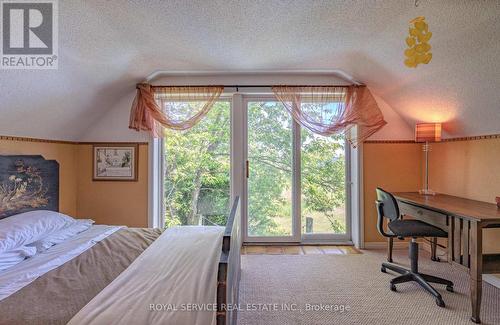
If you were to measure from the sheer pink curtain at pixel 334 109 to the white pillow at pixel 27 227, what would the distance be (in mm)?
2597

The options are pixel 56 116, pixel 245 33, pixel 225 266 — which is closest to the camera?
pixel 225 266

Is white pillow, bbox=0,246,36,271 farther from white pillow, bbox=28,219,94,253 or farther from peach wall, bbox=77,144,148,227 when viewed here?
peach wall, bbox=77,144,148,227

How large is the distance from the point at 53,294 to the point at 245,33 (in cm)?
229

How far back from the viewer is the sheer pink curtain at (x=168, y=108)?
3.08 metres

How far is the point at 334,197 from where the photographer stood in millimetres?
3453

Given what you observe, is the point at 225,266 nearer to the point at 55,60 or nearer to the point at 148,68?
the point at 55,60

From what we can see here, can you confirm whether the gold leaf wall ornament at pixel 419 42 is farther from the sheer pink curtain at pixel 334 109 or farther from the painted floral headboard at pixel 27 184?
the painted floral headboard at pixel 27 184

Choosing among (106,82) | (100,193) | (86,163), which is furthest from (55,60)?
(100,193)

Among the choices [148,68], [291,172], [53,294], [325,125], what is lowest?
[53,294]

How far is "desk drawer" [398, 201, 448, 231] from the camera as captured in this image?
2088mm

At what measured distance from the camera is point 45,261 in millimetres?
1500

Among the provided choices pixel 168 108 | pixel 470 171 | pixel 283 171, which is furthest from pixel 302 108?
pixel 470 171

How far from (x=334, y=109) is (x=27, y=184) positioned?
342 centimetres

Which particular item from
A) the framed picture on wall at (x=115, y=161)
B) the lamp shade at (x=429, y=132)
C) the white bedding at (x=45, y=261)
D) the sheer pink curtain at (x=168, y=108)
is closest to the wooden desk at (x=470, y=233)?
the lamp shade at (x=429, y=132)
